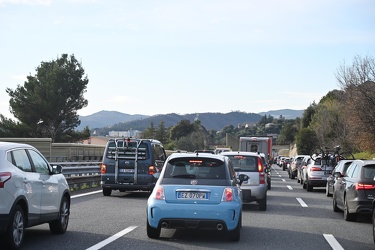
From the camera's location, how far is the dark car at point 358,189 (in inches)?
578

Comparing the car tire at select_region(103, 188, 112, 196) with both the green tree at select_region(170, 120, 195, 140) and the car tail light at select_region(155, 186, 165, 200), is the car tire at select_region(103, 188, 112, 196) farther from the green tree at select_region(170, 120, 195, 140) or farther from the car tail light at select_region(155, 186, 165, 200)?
the green tree at select_region(170, 120, 195, 140)

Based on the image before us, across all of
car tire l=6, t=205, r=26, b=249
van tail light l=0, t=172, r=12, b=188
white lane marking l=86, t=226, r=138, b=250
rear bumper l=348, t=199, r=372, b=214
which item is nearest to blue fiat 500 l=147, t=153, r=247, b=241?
white lane marking l=86, t=226, r=138, b=250

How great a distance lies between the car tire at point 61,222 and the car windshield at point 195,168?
2054 millimetres

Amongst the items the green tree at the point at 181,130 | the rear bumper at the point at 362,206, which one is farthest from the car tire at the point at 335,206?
the green tree at the point at 181,130

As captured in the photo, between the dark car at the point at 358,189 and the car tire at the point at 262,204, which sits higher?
the dark car at the point at 358,189

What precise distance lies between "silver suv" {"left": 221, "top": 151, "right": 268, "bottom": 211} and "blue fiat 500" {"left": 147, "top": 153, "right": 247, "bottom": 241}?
6.01 meters

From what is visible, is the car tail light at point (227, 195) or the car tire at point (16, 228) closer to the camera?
the car tire at point (16, 228)

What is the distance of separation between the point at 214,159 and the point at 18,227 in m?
3.74

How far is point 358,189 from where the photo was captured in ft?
48.8

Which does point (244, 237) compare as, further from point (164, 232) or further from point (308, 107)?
point (308, 107)

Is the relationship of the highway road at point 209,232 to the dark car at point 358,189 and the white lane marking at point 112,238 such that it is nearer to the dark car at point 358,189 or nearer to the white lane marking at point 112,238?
the white lane marking at point 112,238

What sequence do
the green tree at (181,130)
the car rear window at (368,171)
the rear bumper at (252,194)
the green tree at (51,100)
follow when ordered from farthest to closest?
the green tree at (181,130) → the green tree at (51,100) → the rear bumper at (252,194) → the car rear window at (368,171)

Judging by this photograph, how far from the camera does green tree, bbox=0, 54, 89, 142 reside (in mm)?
66500

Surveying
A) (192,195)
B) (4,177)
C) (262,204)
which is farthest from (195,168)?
(262,204)
